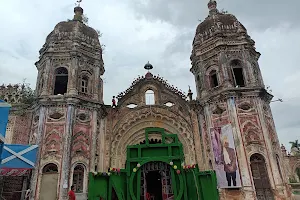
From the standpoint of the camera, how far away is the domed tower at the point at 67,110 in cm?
1403

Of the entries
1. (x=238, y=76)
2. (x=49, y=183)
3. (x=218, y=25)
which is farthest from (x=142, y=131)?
(x=218, y=25)

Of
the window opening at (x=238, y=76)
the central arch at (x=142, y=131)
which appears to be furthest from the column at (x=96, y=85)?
the window opening at (x=238, y=76)

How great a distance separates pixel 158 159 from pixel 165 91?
1158 cm

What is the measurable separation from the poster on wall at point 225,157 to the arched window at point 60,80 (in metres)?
10.3

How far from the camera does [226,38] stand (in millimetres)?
18078

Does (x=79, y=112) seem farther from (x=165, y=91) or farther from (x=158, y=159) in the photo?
(x=158, y=159)

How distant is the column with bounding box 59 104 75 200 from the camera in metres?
13.5

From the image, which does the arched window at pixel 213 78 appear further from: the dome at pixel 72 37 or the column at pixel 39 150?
the column at pixel 39 150

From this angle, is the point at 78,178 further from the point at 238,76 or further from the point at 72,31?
the point at 238,76

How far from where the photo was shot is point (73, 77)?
16.6 meters

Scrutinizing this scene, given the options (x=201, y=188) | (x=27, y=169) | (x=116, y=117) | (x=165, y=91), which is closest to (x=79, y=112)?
(x=116, y=117)

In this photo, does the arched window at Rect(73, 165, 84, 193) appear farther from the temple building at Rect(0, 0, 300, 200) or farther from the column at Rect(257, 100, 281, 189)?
the column at Rect(257, 100, 281, 189)

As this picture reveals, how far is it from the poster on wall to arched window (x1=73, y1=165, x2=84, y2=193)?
25.1ft

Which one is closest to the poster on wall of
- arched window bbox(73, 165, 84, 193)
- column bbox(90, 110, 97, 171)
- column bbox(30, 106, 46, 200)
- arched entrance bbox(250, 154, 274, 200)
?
arched entrance bbox(250, 154, 274, 200)
